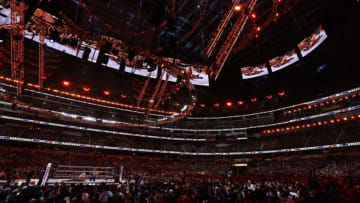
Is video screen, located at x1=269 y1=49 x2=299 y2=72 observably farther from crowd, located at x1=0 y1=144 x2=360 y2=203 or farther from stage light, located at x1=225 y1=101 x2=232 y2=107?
crowd, located at x1=0 y1=144 x2=360 y2=203

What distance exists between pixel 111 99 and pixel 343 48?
35.8 meters

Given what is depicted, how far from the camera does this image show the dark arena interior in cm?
1245

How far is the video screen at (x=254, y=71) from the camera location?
25.7 meters

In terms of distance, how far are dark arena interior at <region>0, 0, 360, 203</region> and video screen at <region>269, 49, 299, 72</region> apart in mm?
194

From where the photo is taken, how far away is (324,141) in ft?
81.5

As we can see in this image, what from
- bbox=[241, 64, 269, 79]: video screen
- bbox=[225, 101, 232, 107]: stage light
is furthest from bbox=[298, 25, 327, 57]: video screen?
bbox=[225, 101, 232, 107]: stage light

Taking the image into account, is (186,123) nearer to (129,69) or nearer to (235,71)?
(235,71)

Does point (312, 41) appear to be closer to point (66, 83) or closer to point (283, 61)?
point (283, 61)

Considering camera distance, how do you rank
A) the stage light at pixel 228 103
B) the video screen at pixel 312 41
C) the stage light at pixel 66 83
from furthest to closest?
the stage light at pixel 228 103, the stage light at pixel 66 83, the video screen at pixel 312 41

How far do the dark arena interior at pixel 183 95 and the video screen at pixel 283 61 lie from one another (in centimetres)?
19

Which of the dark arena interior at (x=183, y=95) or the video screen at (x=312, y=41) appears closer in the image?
the dark arena interior at (x=183, y=95)

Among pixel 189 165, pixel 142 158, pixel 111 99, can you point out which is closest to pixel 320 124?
pixel 189 165

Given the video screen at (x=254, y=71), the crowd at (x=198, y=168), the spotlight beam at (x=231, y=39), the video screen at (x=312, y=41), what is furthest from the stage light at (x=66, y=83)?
the video screen at (x=312, y=41)

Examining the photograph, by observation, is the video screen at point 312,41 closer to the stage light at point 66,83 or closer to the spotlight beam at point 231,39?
the spotlight beam at point 231,39
